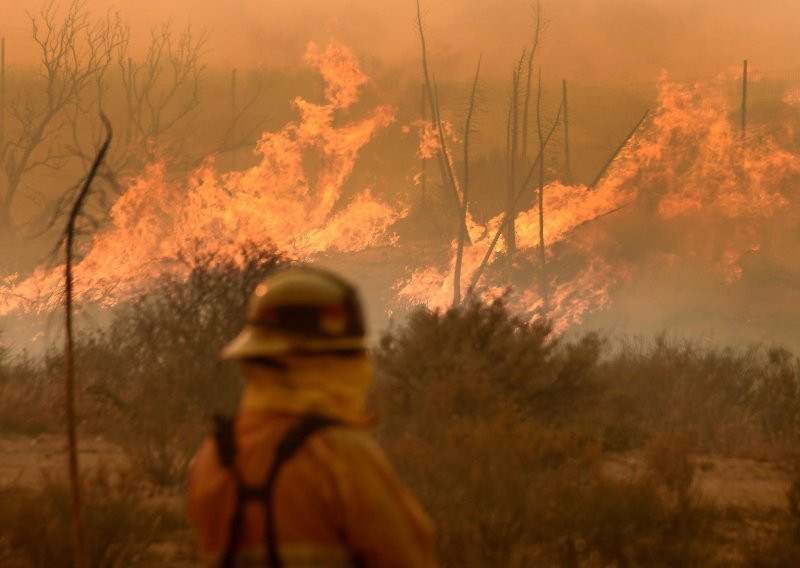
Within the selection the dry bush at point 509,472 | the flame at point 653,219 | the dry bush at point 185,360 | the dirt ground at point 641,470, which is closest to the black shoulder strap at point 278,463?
the dry bush at point 509,472

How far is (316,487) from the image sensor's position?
253 centimetres

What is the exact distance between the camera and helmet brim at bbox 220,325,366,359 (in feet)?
8.70

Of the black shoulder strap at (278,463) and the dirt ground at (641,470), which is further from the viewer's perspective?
the dirt ground at (641,470)

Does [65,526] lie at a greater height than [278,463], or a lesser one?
lesser

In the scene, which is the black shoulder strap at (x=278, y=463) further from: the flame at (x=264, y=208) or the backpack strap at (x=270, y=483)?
the flame at (x=264, y=208)

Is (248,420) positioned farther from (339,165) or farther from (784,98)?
(784,98)

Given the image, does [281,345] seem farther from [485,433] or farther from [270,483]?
[485,433]

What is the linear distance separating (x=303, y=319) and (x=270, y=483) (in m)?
0.36

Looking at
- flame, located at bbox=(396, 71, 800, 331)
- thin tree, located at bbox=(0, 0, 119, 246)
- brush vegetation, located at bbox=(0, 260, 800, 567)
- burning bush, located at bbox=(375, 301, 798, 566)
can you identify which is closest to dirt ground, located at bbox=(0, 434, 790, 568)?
brush vegetation, located at bbox=(0, 260, 800, 567)

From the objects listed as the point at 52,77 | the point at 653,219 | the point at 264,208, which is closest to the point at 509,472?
the point at 264,208

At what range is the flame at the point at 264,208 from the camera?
3250 centimetres

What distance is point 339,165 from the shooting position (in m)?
45.1

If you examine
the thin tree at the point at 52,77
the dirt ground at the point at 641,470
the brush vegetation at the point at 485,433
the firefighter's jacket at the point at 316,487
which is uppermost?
the thin tree at the point at 52,77

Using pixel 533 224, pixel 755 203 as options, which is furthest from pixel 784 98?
pixel 533 224
